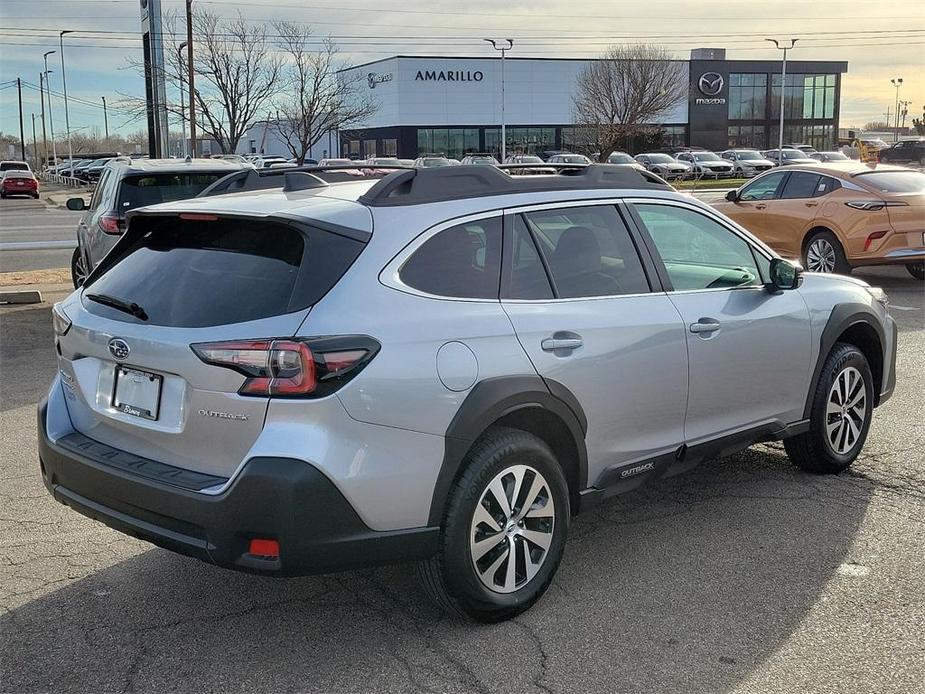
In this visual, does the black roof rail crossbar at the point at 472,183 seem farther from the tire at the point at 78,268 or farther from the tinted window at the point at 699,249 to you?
the tire at the point at 78,268

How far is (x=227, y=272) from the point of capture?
3576 millimetres

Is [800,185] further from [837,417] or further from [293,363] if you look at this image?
[293,363]

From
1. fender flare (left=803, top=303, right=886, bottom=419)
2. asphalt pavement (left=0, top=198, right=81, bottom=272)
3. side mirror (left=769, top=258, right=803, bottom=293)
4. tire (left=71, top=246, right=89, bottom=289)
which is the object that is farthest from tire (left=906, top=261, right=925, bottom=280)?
asphalt pavement (left=0, top=198, right=81, bottom=272)

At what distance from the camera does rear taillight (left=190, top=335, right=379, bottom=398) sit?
3.19m

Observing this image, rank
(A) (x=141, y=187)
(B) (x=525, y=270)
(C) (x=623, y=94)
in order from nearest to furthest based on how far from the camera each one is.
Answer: (B) (x=525, y=270), (A) (x=141, y=187), (C) (x=623, y=94)

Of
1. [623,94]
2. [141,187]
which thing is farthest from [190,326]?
[623,94]

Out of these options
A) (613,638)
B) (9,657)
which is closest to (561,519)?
(613,638)

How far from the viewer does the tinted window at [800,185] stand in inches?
536

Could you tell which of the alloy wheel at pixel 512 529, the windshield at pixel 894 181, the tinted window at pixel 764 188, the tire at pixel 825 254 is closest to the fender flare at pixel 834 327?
the alloy wheel at pixel 512 529

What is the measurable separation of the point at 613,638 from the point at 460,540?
72cm

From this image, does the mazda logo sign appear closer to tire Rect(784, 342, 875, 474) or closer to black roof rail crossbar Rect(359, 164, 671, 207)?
tire Rect(784, 342, 875, 474)

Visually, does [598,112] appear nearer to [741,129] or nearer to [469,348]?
[741,129]

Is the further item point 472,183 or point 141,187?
point 141,187

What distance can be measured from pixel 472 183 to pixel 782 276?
1.95 metres
